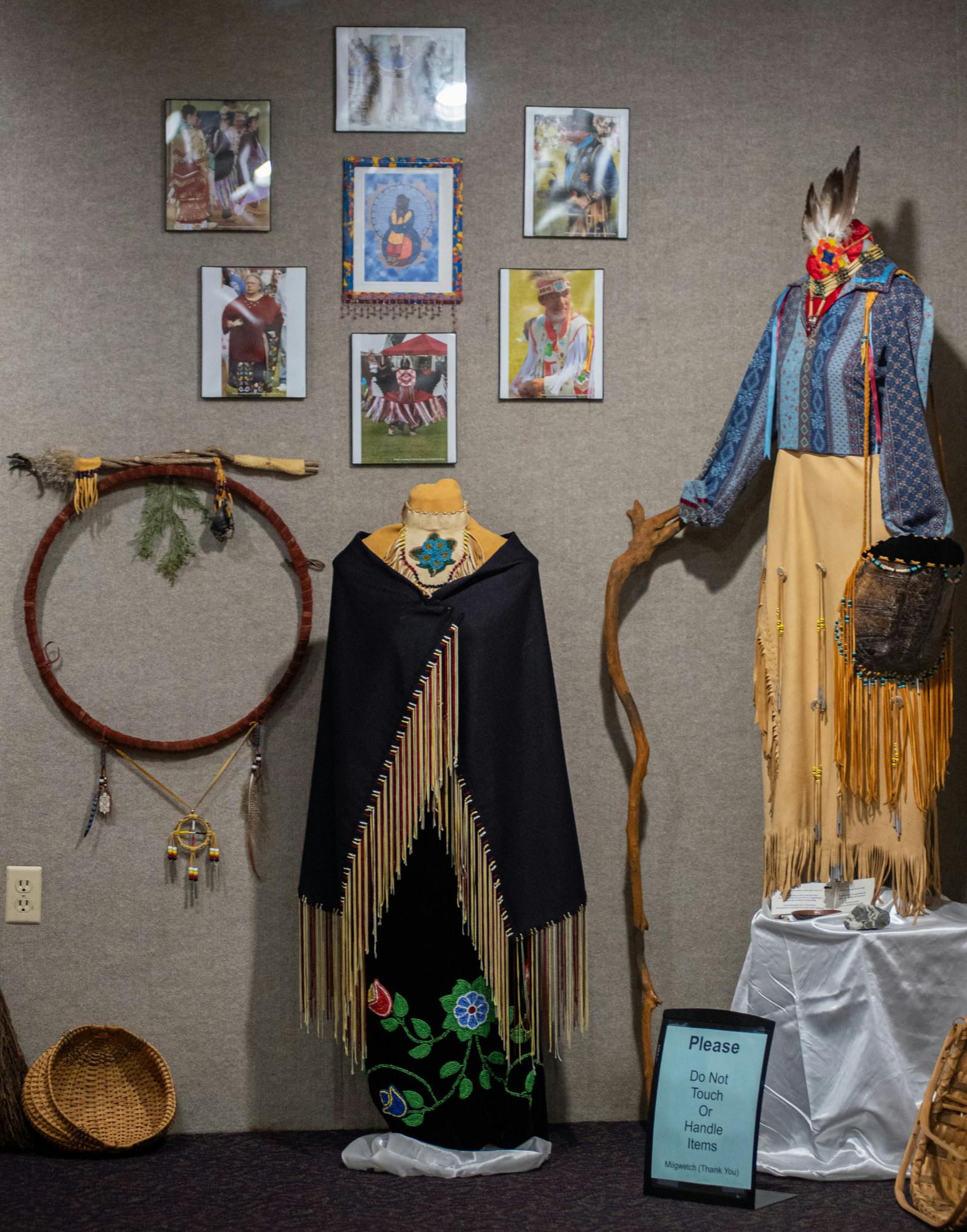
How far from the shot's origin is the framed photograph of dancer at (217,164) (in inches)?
96.6

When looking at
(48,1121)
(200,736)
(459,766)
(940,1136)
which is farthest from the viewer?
(200,736)

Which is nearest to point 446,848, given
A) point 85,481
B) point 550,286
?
point 85,481

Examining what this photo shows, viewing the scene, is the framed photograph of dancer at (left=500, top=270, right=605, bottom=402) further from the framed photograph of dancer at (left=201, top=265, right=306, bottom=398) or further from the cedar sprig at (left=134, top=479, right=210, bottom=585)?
the cedar sprig at (left=134, top=479, right=210, bottom=585)

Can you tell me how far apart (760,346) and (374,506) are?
0.84 metres

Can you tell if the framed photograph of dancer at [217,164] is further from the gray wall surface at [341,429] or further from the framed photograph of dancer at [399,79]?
the framed photograph of dancer at [399,79]

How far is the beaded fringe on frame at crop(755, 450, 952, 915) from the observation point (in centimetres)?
225

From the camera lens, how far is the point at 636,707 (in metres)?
2.48

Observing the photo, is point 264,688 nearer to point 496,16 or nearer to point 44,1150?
point 44,1150

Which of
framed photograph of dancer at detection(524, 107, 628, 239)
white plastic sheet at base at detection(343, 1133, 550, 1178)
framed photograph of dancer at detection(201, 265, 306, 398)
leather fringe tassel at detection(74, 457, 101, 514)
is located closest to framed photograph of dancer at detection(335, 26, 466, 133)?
framed photograph of dancer at detection(524, 107, 628, 239)

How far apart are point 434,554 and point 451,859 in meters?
0.57

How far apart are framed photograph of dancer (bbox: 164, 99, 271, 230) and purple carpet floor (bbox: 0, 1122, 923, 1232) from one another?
185 cm

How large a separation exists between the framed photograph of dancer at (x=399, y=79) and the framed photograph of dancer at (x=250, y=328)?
0.35 m

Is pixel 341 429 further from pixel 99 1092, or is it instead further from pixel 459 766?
pixel 99 1092

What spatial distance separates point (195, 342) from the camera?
2477 millimetres
